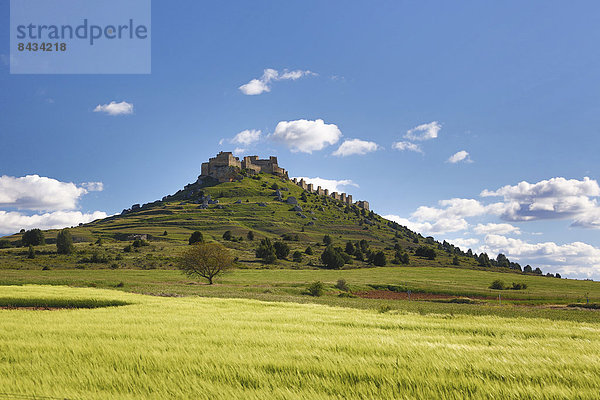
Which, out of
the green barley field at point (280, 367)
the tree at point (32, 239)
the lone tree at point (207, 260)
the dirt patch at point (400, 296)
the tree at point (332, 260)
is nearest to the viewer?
the green barley field at point (280, 367)

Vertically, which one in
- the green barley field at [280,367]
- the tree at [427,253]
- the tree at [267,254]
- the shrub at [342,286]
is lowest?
the tree at [427,253]

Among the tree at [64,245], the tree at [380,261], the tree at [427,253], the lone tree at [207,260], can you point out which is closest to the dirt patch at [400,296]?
the lone tree at [207,260]

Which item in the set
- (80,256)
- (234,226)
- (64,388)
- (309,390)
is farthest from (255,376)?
(234,226)

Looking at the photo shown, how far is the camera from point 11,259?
9256cm

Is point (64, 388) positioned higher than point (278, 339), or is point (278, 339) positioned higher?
point (64, 388)

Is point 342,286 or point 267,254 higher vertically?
point 267,254

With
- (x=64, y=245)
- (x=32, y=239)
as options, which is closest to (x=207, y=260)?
(x=64, y=245)

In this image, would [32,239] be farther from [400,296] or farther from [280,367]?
[280,367]

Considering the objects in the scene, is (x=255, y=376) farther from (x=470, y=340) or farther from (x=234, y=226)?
(x=234, y=226)

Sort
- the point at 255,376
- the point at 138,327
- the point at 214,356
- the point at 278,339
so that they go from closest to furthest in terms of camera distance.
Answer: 1. the point at 255,376
2. the point at 214,356
3. the point at 278,339
4. the point at 138,327

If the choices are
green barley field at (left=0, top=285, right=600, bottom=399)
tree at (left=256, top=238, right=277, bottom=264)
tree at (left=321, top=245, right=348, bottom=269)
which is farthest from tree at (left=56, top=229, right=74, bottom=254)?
green barley field at (left=0, top=285, right=600, bottom=399)

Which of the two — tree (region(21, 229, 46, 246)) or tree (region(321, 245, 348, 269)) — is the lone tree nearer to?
tree (region(321, 245, 348, 269))

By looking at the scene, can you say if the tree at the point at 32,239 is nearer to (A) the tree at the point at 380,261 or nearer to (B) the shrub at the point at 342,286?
(A) the tree at the point at 380,261

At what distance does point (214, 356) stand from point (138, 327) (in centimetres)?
682
